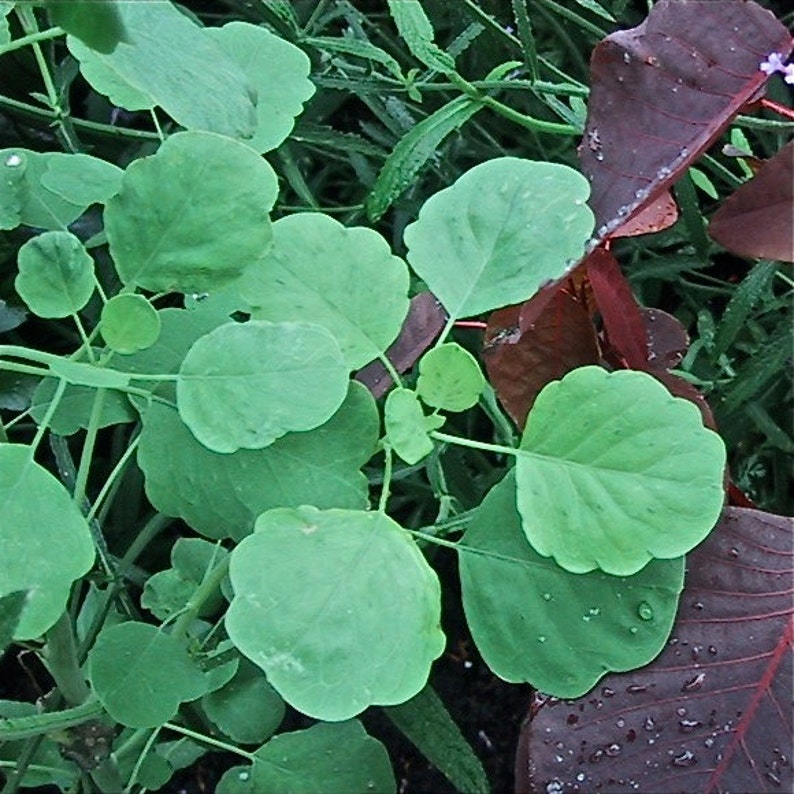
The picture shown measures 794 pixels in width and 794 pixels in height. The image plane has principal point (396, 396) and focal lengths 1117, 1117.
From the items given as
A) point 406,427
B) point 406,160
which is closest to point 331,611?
point 406,427

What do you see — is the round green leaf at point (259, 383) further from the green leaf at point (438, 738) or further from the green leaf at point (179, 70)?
the green leaf at point (438, 738)

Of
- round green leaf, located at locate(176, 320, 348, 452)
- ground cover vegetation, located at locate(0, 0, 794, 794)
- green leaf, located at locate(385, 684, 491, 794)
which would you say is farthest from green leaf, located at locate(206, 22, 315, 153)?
green leaf, located at locate(385, 684, 491, 794)

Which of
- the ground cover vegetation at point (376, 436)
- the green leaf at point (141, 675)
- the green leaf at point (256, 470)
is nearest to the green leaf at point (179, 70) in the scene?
the ground cover vegetation at point (376, 436)

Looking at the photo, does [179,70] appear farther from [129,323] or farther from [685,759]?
[685,759]

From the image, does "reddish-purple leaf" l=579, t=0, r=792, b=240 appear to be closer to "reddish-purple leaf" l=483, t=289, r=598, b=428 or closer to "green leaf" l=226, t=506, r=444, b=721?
"reddish-purple leaf" l=483, t=289, r=598, b=428

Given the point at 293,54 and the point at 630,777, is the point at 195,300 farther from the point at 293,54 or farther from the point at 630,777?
the point at 630,777
